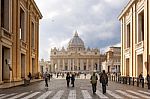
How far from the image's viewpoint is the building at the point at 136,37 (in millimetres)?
42250

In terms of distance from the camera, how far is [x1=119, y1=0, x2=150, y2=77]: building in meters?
42.2

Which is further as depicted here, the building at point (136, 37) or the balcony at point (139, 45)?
the balcony at point (139, 45)

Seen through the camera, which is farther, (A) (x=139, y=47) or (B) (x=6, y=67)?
(A) (x=139, y=47)

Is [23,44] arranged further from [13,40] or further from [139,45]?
[139,45]

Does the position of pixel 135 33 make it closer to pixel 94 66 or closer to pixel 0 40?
pixel 0 40

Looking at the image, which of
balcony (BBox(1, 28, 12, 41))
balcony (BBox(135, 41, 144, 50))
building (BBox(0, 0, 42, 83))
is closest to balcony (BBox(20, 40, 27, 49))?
building (BBox(0, 0, 42, 83))

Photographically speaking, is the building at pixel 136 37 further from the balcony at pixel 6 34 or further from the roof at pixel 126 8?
the balcony at pixel 6 34

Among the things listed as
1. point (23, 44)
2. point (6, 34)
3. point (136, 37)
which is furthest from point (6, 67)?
point (136, 37)

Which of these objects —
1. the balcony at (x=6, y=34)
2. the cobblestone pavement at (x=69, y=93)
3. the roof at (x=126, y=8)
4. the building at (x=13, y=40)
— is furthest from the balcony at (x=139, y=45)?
the balcony at (x=6, y=34)

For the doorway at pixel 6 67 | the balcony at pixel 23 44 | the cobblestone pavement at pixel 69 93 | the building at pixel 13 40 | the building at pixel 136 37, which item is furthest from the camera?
the balcony at pixel 23 44

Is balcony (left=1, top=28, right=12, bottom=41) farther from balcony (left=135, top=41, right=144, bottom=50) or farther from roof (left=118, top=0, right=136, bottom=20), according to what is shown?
roof (left=118, top=0, right=136, bottom=20)

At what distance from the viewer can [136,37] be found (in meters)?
50.4

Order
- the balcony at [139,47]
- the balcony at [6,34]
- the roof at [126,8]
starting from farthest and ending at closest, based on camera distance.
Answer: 1. the roof at [126,8]
2. the balcony at [139,47]
3. the balcony at [6,34]

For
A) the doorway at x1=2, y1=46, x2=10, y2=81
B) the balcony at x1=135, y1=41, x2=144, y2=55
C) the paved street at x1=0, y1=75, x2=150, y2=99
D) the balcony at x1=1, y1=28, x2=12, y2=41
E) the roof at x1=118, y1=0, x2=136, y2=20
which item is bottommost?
the paved street at x1=0, y1=75, x2=150, y2=99
